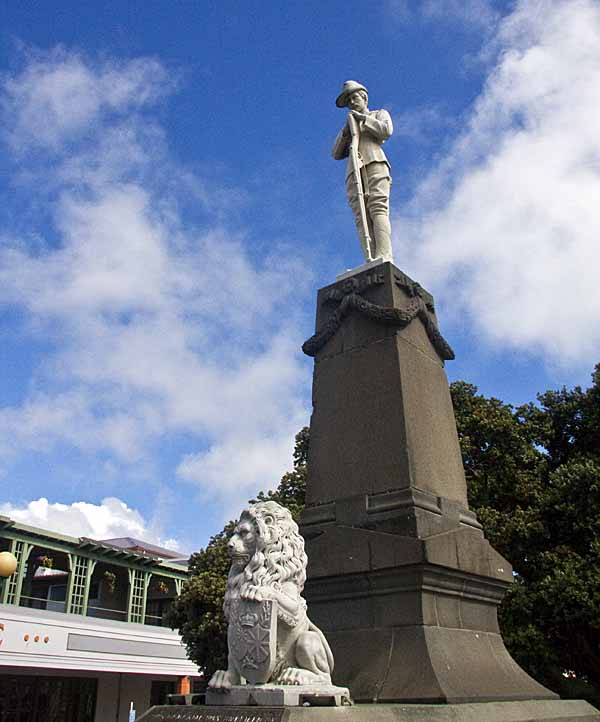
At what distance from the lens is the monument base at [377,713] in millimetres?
4094

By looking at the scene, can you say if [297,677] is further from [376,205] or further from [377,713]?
[376,205]

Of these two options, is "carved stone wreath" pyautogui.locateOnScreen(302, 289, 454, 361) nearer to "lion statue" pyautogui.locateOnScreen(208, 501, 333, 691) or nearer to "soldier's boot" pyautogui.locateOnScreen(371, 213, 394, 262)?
"soldier's boot" pyautogui.locateOnScreen(371, 213, 394, 262)

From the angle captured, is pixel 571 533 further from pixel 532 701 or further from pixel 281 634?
pixel 281 634

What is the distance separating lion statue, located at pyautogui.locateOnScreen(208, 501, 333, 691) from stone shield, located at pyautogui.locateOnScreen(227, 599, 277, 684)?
5 centimetres

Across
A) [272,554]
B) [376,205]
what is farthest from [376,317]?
[272,554]

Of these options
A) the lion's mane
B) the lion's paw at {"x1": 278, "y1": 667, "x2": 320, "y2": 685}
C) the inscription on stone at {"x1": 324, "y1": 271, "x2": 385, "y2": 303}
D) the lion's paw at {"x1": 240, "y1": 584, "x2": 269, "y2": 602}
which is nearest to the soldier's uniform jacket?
the inscription on stone at {"x1": 324, "y1": 271, "x2": 385, "y2": 303}

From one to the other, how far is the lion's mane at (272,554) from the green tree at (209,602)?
884 centimetres

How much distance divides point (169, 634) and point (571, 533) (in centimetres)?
1920

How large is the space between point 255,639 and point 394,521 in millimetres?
2244

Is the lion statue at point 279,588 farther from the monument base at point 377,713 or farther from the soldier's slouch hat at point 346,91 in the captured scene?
the soldier's slouch hat at point 346,91

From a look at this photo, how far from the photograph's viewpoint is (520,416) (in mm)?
17156

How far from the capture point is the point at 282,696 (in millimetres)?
4266

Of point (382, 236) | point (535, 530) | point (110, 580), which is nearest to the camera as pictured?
point (382, 236)

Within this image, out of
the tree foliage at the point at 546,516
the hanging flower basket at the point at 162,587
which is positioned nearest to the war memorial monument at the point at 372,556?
Result: the tree foliage at the point at 546,516
